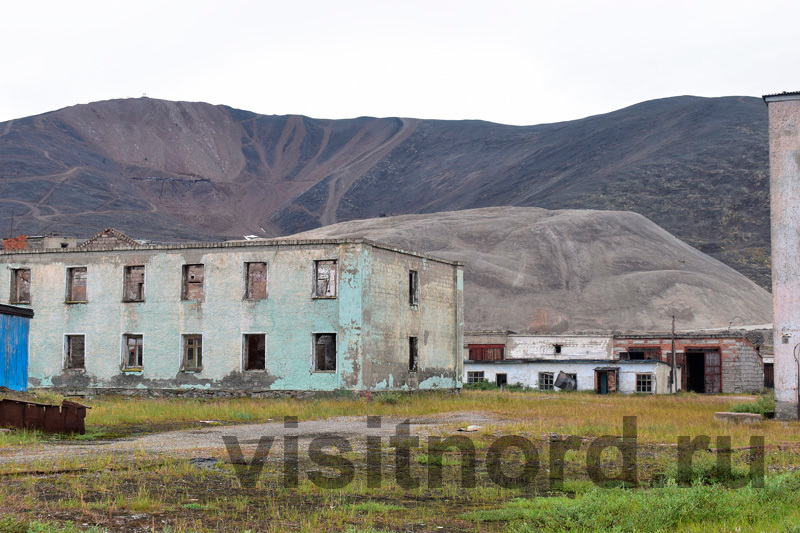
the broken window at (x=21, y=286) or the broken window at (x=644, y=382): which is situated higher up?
the broken window at (x=21, y=286)

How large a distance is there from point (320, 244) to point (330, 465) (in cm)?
1996

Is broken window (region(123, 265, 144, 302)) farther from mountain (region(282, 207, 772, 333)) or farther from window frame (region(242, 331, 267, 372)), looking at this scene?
mountain (region(282, 207, 772, 333))

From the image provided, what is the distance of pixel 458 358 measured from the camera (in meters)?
41.9

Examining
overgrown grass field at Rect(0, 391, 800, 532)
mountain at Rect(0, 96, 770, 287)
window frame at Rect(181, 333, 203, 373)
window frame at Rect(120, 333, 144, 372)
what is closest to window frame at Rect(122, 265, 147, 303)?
window frame at Rect(120, 333, 144, 372)

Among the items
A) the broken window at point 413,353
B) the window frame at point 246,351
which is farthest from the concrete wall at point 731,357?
the window frame at point 246,351

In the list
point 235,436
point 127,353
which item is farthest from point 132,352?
point 235,436

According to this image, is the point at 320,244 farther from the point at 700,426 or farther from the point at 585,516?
the point at 585,516

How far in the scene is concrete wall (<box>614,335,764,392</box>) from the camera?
54.5 m

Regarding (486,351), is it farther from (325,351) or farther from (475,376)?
(325,351)

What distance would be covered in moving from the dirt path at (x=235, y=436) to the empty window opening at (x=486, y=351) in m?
31.7

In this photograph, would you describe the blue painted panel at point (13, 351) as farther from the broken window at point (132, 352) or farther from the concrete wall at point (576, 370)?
the concrete wall at point (576, 370)

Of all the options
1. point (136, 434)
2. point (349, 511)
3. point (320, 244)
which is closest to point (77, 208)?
point (320, 244)

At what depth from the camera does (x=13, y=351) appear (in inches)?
986

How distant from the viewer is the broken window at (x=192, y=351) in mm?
35844
